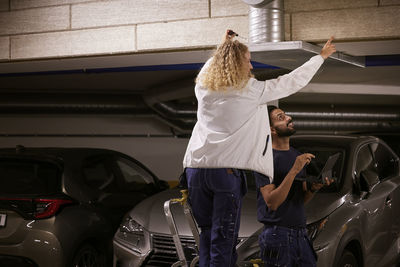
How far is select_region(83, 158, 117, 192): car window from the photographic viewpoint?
5801mm

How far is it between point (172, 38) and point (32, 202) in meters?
2.25

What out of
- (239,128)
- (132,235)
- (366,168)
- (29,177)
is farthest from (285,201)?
(29,177)

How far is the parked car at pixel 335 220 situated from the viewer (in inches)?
166

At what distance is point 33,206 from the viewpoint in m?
5.01

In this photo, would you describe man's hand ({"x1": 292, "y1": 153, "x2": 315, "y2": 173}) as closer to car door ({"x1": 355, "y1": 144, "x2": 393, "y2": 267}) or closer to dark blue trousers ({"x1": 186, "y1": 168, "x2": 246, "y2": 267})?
dark blue trousers ({"x1": 186, "y1": 168, "x2": 246, "y2": 267})

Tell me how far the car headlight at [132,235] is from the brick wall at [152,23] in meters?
2.03

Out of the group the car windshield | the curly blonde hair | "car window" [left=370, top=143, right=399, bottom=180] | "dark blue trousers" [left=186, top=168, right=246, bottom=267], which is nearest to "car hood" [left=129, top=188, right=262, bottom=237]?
the car windshield

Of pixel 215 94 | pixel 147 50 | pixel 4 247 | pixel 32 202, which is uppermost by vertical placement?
pixel 147 50

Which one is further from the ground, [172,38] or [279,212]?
[172,38]

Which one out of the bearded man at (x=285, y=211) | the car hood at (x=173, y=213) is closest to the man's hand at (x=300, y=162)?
the bearded man at (x=285, y=211)

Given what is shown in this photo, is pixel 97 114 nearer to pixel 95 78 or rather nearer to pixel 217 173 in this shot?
pixel 95 78

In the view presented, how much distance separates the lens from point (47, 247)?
491 cm

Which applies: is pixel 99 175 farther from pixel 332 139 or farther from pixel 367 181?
pixel 367 181

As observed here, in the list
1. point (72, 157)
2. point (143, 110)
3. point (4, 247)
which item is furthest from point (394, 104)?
point (4, 247)
